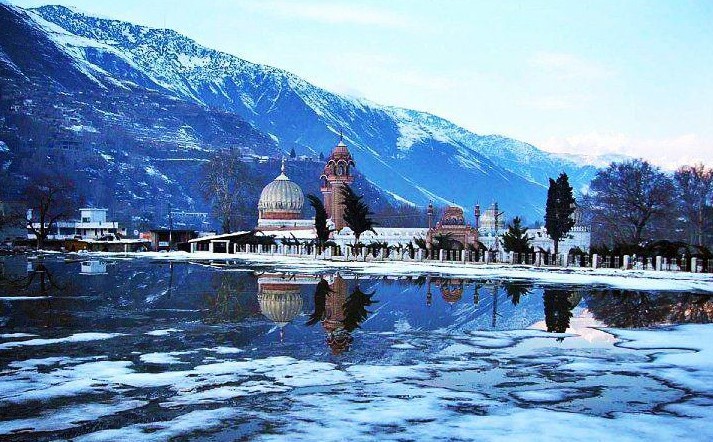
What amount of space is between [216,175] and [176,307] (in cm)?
7505

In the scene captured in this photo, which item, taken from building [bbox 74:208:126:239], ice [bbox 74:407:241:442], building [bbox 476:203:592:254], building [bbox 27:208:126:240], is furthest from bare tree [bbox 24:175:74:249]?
ice [bbox 74:407:241:442]

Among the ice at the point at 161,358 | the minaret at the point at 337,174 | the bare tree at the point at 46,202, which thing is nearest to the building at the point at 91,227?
the bare tree at the point at 46,202

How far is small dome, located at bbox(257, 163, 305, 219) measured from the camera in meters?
93.8

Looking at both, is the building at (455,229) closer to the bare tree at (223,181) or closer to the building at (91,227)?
the bare tree at (223,181)

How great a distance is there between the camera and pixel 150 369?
36.2 feet

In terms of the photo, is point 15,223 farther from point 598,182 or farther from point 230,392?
point 230,392

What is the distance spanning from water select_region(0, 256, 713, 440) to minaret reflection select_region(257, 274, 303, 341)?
14cm

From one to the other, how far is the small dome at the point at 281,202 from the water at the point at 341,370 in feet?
238

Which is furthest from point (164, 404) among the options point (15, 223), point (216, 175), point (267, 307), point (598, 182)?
point (15, 223)

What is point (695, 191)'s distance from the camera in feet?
260

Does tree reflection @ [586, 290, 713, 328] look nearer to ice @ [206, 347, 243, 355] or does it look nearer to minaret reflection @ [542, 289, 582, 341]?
minaret reflection @ [542, 289, 582, 341]

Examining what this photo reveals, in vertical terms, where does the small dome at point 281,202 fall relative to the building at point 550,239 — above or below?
above

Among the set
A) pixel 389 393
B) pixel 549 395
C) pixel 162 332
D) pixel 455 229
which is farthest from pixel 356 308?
pixel 455 229

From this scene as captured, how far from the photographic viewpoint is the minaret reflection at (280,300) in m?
17.1
